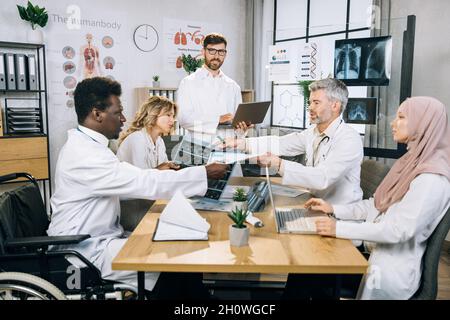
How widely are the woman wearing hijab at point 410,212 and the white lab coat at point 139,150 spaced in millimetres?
1443

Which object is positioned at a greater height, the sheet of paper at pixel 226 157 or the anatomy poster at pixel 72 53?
the anatomy poster at pixel 72 53

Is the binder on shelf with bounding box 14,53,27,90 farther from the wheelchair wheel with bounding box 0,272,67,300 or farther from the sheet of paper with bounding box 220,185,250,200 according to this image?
the wheelchair wheel with bounding box 0,272,67,300

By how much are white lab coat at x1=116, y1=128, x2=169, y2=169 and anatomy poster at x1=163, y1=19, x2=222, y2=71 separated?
104 inches

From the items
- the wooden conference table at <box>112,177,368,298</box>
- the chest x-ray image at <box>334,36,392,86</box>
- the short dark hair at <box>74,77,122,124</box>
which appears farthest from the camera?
the chest x-ray image at <box>334,36,392,86</box>

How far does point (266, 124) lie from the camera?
5.65 m

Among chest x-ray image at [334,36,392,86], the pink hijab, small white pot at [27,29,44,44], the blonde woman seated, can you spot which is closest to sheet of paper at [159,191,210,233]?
the pink hijab

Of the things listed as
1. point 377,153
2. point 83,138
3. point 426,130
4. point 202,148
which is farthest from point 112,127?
point 377,153

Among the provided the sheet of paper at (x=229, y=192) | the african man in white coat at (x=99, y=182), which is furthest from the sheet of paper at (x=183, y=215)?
the sheet of paper at (x=229, y=192)

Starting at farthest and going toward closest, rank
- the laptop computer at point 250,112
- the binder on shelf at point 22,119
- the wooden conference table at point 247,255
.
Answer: the binder on shelf at point 22,119 → the laptop computer at point 250,112 → the wooden conference table at point 247,255

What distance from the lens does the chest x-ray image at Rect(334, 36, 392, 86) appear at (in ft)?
11.4

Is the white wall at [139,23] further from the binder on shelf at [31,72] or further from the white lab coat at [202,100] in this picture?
the white lab coat at [202,100]

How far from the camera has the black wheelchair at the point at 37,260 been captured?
4.92 ft
